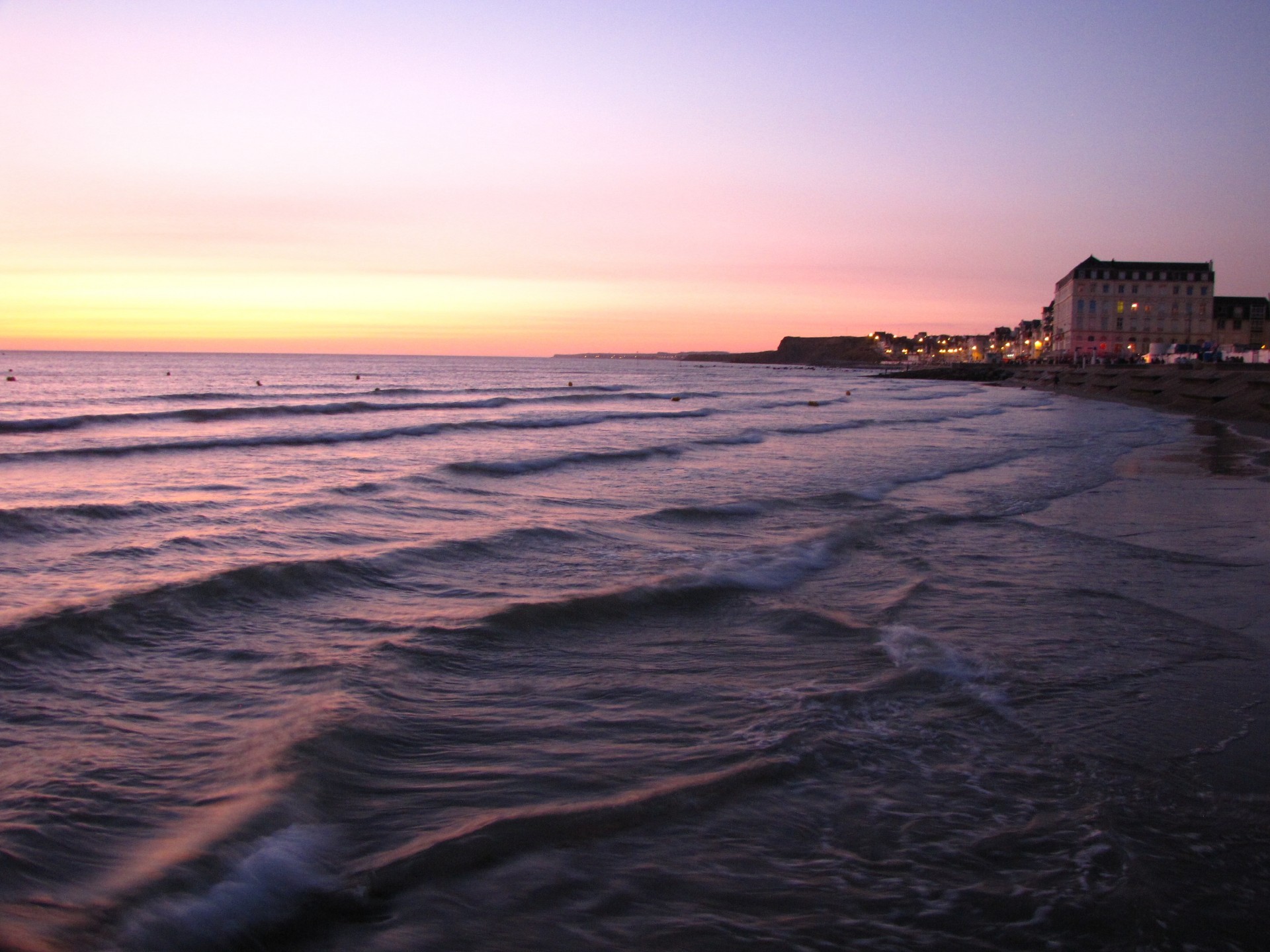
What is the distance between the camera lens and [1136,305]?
368ft

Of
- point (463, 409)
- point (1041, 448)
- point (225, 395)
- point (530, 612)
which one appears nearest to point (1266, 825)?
point (530, 612)

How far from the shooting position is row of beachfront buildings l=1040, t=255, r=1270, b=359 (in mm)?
111250

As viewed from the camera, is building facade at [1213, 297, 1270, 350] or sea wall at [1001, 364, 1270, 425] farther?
building facade at [1213, 297, 1270, 350]

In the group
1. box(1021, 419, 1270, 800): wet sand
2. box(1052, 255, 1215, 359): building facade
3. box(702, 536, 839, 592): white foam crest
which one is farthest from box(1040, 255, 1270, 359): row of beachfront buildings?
box(702, 536, 839, 592): white foam crest

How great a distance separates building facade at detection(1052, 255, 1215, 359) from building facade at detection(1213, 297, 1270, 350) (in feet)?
8.49

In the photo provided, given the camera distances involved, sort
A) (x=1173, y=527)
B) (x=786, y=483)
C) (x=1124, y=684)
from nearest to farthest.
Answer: (x=1124, y=684) < (x=1173, y=527) < (x=786, y=483)

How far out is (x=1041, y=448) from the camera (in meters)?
21.2

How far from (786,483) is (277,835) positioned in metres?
11.9

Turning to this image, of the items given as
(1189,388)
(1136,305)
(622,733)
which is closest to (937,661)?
(622,733)

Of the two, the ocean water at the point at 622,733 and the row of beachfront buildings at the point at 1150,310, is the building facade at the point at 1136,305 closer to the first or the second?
the row of beachfront buildings at the point at 1150,310

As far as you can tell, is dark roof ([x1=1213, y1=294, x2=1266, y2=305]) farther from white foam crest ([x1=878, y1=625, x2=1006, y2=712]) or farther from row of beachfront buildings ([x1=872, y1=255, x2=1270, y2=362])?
white foam crest ([x1=878, y1=625, x2=1006, y2=712])

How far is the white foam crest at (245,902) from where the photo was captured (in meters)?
2.99

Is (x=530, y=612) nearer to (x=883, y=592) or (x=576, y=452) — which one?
A: (x=883, y=592)

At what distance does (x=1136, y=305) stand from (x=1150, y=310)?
183 centimetres
